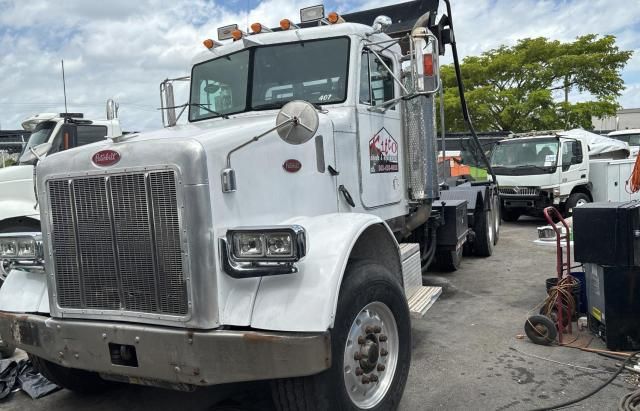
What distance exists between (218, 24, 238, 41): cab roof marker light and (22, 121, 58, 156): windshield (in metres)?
3.95

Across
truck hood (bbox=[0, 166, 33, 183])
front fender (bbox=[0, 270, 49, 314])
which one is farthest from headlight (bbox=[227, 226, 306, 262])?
truck hood (bbox=[0, 166, 33, 183])

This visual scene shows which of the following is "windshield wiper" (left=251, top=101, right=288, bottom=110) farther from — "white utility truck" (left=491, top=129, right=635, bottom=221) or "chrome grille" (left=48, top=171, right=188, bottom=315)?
"white utility truck" (left=491, top=129, right=635, bottom=221)

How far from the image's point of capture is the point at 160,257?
299 cm

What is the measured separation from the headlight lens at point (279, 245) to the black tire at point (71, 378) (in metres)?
2.16

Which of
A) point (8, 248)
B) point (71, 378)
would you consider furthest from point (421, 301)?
point (8, 248)

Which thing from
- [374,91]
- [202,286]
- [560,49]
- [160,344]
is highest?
[560,49]

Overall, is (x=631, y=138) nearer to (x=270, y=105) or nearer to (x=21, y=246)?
(x=270, y=105)

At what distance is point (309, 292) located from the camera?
114 inches

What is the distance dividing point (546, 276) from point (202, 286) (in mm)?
6052

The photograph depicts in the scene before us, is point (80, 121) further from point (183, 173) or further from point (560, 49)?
point (560, 49)

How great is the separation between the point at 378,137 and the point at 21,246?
294 cm

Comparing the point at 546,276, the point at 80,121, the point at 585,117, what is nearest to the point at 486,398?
the point at 546,276

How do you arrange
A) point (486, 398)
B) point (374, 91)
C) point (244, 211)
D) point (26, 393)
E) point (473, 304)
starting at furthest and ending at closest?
point (473, 304) < point (374, 91) < point (26, 393) < point (486, 398) < point (244, 211)

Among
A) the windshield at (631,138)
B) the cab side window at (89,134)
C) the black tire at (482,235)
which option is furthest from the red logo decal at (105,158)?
the windshield at (631,138)
